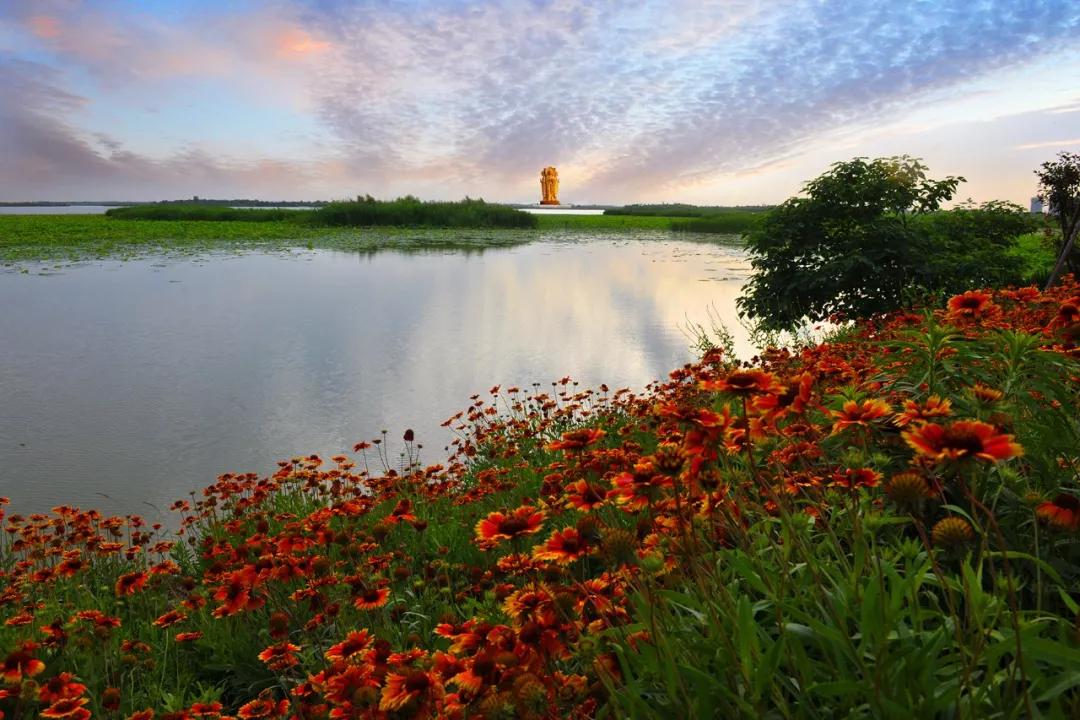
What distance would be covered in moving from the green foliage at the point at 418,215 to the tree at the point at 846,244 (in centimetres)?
3683

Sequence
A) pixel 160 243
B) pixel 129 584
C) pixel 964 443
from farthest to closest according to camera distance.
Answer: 1. pixel 160 243
2. pixel 129 584
3. pixel 964 443

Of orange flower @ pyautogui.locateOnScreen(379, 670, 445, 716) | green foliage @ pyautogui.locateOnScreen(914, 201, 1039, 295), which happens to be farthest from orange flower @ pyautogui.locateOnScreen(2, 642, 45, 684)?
green foliage @ pyautogui.locateOnScreen(914, 201, 1039, 295)

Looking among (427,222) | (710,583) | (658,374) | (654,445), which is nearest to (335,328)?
(658,374)

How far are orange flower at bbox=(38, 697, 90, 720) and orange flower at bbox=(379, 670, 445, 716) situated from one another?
3.51ft

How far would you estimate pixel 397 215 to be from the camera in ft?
142

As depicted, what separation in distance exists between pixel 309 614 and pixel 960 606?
8.20ft

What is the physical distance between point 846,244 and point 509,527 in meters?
7.62

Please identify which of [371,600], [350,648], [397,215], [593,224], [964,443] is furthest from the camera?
[593,224]

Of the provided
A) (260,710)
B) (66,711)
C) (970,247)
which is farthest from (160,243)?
(260,710)

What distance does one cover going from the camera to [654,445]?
169 inches

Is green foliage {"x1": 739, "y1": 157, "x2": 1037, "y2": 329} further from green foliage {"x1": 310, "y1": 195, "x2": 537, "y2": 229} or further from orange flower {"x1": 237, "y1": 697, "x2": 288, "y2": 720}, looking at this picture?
green foliage {"x1": 310, "y1": 195, "x2": 537, "y2": 229}

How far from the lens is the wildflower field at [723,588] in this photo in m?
1.15

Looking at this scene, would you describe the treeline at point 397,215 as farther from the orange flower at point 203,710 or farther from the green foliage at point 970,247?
the orange flower at point 203,710

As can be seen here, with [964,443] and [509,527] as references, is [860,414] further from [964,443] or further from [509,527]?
[509,527]
